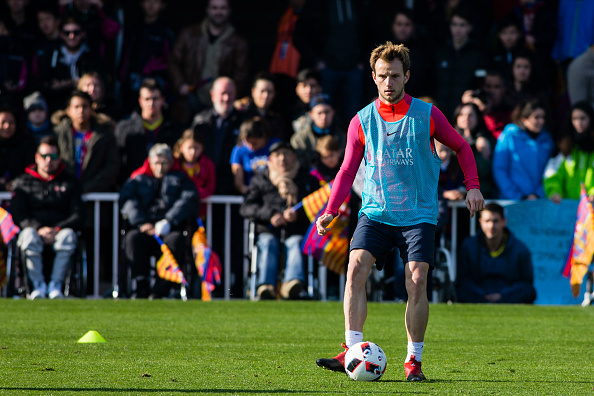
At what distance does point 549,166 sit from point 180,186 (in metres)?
4.31

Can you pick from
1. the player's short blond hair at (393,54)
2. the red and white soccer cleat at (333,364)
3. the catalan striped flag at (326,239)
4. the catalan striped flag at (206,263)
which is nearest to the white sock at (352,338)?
the red and white soccer cleat at (333,364)

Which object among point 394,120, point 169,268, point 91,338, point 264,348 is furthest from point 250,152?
point 394,120

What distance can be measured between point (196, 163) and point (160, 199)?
667 mm

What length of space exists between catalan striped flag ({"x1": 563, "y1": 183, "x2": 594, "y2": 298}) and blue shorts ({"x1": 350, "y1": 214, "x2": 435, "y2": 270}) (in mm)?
5755

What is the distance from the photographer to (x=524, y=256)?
11.3 metres

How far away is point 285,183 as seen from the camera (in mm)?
11469

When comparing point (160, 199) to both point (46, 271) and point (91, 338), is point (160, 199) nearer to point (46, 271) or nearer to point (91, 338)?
point (46, 271)

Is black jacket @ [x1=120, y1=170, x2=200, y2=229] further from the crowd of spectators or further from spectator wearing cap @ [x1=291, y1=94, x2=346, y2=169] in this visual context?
spectator wearing cap @ [x1=291, y1=94, x2=346, y2=169]

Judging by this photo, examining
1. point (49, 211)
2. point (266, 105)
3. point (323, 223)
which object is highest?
point (266, 105)

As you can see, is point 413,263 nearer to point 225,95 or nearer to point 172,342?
point 172,342

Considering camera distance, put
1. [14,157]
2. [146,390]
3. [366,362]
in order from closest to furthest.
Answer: [146,390]
[366,362]
[14,157]

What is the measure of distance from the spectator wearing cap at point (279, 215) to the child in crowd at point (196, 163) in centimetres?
60

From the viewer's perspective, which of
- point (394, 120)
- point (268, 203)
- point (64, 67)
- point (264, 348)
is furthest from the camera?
point (64, 67)

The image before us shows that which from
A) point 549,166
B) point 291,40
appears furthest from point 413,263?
point 291,40
